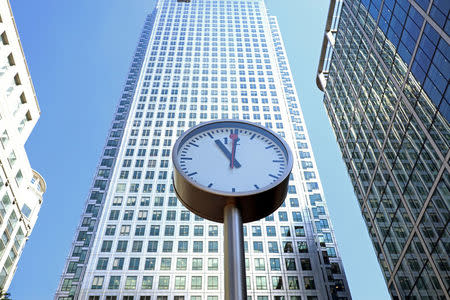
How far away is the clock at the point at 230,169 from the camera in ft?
16.9

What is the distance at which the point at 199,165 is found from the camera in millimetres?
5480

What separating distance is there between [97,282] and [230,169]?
43.4 metres

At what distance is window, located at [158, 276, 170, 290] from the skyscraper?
12 centimetres

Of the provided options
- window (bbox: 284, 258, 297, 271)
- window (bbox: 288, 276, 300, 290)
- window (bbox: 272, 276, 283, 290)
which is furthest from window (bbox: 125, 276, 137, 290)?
window (bbox: 284, 258, 297, 271)

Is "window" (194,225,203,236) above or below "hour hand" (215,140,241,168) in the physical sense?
below

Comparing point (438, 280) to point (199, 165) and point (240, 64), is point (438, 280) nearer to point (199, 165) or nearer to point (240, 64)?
point (199, 165)

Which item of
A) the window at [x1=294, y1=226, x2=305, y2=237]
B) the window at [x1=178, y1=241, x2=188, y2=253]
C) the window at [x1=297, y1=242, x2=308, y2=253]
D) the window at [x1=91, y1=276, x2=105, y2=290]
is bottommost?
the window at [x1=91, y1=276, x2=105, y2=290]

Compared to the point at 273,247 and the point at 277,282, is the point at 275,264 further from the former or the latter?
the point at 273,247

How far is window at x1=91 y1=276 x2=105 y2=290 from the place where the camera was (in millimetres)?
42875

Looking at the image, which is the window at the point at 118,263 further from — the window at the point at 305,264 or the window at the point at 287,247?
the window at the point at 305,264

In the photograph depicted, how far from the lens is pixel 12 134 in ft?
89.5

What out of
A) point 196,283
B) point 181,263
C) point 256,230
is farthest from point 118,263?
point 256,230

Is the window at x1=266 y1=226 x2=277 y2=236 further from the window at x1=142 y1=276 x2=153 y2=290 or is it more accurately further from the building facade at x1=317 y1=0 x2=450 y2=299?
the building facade at x1=317 y1=0 x2=450 y2=299

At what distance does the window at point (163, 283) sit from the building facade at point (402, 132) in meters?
23.8
